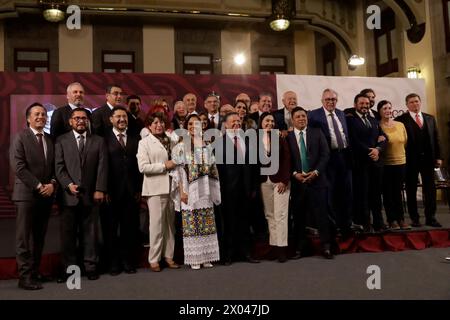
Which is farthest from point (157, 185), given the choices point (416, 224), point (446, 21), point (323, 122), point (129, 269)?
point (446, 21)

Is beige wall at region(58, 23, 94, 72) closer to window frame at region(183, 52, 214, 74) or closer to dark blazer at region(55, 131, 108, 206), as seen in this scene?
window frame at region(183, 52, 214, 74)

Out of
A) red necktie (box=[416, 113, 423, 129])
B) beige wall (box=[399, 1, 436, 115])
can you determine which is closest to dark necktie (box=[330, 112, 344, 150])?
red necktie (box=[416, 113, 423, 129])

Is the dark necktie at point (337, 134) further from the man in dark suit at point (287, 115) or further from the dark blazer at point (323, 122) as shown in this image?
the man in dark suit at point (287, 115)

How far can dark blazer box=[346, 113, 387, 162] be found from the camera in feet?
13.2

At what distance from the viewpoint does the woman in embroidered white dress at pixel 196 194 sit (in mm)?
3432

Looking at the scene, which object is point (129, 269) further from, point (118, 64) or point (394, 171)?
point (118, 64)

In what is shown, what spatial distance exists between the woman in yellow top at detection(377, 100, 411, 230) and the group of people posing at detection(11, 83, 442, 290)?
0.01 meters

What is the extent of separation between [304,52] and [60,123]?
799cm

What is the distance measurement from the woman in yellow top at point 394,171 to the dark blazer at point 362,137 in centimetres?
21

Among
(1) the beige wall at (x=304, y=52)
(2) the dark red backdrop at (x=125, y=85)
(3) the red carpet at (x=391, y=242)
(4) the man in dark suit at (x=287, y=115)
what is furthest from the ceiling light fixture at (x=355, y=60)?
(3) the red carpet at (x=391, y=242)

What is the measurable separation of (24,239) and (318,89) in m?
4.50

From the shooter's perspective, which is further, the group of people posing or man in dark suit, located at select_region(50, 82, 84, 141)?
man in dark suit, located at select_region(50, 82, 84, 141)

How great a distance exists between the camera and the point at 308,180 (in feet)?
12.1
